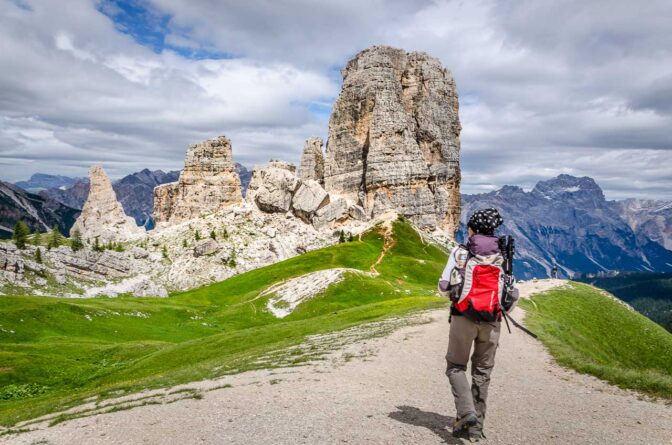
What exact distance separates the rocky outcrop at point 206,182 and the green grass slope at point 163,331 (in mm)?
76478

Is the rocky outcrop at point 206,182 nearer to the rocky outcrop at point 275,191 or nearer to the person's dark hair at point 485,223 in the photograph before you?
the rocky outcrop at point 275,191

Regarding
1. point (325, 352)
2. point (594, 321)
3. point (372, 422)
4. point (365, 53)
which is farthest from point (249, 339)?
point (365, 53)

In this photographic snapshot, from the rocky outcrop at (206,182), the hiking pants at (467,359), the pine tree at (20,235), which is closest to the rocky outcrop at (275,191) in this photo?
the rocky outcrop at (206,182)

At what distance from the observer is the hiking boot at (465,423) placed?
1214cm

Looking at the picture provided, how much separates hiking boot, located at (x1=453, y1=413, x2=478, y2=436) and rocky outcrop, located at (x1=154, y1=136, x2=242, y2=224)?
591ft

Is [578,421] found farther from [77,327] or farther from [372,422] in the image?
[77,327]

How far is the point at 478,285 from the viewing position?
491 inches

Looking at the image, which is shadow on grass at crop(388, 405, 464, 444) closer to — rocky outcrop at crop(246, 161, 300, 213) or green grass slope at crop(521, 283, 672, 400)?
green grass slope at crop(521, 283, 672, 400)

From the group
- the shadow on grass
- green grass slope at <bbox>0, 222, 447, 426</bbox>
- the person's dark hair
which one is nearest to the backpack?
the person's dark hair

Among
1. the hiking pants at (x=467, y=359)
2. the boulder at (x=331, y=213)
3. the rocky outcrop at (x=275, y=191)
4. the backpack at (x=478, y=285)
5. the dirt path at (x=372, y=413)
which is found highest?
the rocky outcrop at (x=275, y=191)

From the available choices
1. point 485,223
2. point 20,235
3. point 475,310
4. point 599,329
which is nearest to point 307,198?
point 20,235

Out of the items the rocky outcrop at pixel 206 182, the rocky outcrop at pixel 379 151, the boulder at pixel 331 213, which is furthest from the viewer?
the rocky outcrop at pixel 206 182

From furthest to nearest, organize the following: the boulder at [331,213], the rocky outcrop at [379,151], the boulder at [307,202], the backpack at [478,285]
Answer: the rocky outcrop at [379,151]
the boulder at [307,202]
the boulder at [331,213]
the backpack at [478,285]

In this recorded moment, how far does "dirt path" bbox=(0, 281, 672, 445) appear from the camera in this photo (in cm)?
1305
